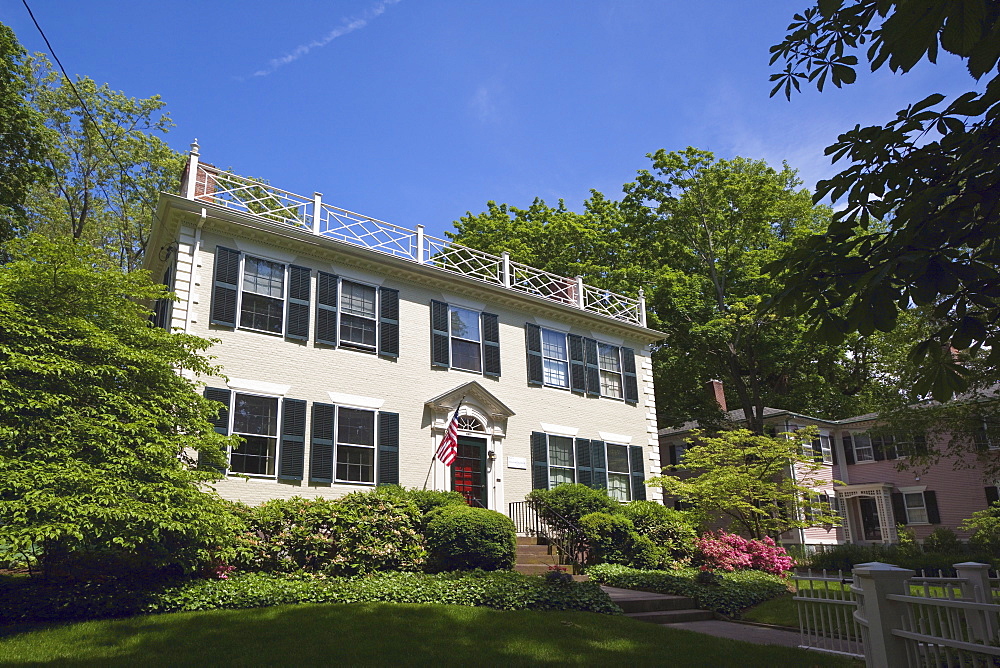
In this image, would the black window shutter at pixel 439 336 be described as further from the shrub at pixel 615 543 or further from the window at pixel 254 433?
the shrub at pixel 615 543

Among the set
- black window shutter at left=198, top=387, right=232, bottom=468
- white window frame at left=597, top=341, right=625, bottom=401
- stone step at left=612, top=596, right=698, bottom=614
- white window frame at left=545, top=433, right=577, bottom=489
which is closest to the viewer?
stone step at left=612, top=596, right=698, bottom=614

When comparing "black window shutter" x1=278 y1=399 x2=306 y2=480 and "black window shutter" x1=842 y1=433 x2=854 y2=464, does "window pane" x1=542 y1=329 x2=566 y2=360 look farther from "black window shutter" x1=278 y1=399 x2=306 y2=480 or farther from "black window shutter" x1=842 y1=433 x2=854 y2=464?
"black window shutter" x1=842 y1=433 x2=854 y2=464

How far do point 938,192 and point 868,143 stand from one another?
2.77ft

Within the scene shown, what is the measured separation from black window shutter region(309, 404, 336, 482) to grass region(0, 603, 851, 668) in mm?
4407

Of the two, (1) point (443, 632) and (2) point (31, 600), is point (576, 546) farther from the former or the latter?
(2) point (31, 600)

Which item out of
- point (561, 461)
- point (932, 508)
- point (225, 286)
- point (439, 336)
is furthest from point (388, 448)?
point (932, 508)

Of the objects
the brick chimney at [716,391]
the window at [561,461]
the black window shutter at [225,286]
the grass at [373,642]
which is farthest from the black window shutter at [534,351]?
the brick chimney at [716,391]

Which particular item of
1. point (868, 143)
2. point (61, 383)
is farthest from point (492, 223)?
point (868, 143)

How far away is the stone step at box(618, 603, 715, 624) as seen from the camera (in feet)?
35.6

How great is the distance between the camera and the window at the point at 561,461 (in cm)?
1786

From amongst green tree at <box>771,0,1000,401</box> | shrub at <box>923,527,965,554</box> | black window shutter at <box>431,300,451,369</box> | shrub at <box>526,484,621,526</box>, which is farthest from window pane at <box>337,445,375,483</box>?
shrub at <box>923,527,965,554</box>

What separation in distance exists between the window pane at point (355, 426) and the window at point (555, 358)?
17.9 ft

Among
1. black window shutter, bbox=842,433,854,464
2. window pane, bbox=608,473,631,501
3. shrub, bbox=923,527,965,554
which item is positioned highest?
black window shutter, bbox=842,433,854,464

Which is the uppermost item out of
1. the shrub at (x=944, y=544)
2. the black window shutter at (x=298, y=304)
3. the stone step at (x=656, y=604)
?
the black window shutter at (x=298, y=304)
